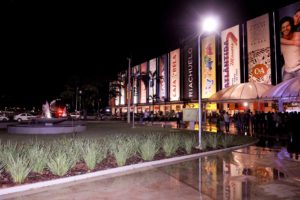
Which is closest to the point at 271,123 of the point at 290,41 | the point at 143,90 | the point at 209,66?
the point at 290,41

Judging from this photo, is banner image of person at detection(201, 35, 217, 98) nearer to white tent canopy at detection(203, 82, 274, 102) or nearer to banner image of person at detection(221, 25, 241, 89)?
banner image of person at detection(221, 25, 241, 89)

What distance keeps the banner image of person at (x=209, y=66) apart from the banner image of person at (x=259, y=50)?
1087 cm

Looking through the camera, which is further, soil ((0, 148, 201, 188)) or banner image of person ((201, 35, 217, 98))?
banner image of person ((201, 35, 217, 98))

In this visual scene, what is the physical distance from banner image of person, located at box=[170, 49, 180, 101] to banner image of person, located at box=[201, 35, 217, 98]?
11.9 meters

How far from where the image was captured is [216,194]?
25.8 feet

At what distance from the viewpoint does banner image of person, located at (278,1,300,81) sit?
38.5m

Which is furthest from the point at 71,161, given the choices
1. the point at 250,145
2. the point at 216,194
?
the point at 250,145

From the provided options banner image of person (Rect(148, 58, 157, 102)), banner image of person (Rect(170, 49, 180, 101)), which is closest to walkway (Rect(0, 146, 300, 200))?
banner image of person (Rect(170, 49, 180, 101))

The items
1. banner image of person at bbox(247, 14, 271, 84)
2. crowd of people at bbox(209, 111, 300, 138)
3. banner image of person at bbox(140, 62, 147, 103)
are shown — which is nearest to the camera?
crowd of people at bbox(209, 111, 300, 138)

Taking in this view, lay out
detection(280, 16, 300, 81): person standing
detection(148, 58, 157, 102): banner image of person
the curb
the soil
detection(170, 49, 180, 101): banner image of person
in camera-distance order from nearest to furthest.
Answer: the curb
the soil
detection(280, 16, 300, 81): person standing
detection(170, 49, 180, 101): banner image of person
detection(148, 58, 157, 102): banner image of person

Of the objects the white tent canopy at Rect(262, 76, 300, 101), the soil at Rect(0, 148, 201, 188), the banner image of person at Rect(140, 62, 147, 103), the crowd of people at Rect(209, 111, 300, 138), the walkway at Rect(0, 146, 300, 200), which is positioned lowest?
the walkway at Rect(0, 146, 300, 200)

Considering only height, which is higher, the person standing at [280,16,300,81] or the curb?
the person standing at [280,16,300,81]

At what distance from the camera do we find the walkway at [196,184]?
7.79 m

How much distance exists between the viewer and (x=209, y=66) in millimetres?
57781
